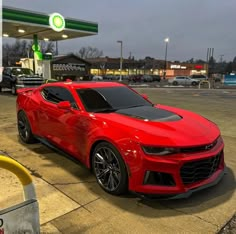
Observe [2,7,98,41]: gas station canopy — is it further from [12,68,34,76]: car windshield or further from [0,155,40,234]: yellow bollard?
[0,155,40,234]: yellow bollard

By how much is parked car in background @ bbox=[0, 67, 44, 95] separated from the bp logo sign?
3.58m

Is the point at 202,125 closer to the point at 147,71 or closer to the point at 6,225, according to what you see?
the point at 6,225

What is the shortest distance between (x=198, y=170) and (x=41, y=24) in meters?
18.6

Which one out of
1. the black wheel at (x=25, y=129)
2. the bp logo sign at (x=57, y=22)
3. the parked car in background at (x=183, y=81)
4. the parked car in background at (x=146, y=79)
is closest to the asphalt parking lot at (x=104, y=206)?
the black wheel at (x=25, y=129)

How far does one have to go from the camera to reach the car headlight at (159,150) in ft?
11.4

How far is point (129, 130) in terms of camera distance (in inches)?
147

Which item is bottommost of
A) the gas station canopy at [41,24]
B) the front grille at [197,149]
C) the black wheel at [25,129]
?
the black wheel at [25,129]

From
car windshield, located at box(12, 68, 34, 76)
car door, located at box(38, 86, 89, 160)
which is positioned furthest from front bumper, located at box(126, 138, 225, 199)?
car windshield, located at box(12, 68, 34, 76)

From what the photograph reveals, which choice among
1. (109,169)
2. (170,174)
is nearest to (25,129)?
(109,169)

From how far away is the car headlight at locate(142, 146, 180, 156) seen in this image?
11.4ft

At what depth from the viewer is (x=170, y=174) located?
348 cm

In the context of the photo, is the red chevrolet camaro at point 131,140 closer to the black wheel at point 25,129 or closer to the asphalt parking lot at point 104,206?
the asphalt parking lot at point 104,206

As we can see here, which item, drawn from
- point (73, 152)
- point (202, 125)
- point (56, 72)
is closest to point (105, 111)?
point (73, 152)

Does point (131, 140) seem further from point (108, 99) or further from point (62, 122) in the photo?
point (62, 122)
